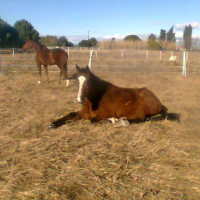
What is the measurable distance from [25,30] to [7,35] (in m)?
7.63

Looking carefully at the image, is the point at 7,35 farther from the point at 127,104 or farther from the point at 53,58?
the point at 127,104

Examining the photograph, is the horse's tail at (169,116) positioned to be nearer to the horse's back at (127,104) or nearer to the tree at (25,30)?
the horse's back at (127,104)

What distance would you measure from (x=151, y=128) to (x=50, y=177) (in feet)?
7.17

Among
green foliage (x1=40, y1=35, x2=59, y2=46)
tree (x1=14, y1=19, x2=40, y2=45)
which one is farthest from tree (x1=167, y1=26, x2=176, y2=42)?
tree (x1=14, y1=19, x2=40, y2=45)

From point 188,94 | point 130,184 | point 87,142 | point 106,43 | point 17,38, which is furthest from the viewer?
point 17,38

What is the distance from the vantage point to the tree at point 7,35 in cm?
3365

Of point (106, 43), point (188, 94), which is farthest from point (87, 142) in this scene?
point (106, 43)

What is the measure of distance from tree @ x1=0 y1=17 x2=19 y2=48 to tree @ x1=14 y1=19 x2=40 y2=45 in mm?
2575

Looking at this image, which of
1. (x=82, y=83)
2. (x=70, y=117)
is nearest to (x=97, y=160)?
(x=82, y=83)

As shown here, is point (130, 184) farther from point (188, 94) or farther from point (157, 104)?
point (188, 94)

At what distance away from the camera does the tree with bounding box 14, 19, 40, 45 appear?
38.6 metres

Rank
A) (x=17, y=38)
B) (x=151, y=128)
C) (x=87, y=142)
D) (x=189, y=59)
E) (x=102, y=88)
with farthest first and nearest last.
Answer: (x=17, y=38), (x=189, y=59), (x=102, y=88), (x=151, y=128), (x=87, y=142)

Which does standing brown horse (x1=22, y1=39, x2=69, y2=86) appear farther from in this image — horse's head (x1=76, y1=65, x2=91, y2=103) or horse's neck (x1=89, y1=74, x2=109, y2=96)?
horse's head (x1=76, y1=65, x2=91, y2=103)

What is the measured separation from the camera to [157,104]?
4770 millimetres
